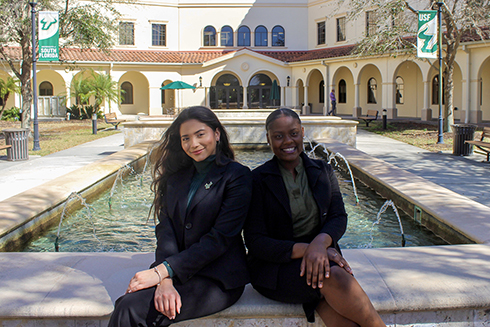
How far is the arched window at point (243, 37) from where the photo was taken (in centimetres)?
3672

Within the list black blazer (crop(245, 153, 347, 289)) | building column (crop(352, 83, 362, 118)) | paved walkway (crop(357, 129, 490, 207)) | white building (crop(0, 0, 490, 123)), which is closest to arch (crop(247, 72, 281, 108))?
white building (crop(0, 0, 490, 123))

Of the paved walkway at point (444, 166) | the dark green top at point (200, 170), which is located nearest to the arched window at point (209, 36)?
the paved walkway at point (444, 166)

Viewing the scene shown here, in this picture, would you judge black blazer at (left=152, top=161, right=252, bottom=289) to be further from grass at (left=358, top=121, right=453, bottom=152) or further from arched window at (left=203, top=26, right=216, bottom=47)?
arched window at (left=203, top=26, right=216, bottom=47)

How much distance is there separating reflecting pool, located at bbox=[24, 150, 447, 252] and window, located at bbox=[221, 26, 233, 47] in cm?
3070

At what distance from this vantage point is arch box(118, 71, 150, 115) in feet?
116

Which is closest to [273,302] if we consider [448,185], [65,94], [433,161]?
[448,185]

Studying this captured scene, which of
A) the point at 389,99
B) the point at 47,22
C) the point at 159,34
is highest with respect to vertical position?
the point at 159,34

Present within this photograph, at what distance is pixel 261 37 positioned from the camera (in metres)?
36.9

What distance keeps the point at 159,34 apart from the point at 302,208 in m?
35.1

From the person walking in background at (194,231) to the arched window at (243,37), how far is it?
3494 centimetres

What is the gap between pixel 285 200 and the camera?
2891 mm

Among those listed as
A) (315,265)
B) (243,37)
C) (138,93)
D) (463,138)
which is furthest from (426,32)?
(138,93)

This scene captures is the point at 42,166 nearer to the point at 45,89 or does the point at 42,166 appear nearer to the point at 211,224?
the point at 211,224

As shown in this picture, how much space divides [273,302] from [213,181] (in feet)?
2.66
